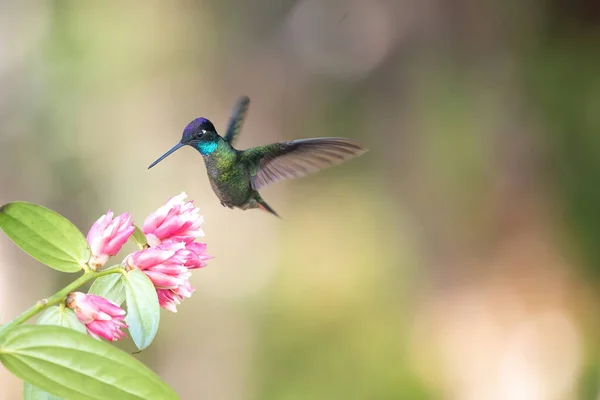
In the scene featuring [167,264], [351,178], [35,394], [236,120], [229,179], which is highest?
[351,178]

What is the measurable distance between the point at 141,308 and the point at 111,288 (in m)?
0.08

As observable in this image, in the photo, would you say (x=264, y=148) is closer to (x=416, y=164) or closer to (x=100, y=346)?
(x=100, y=346)

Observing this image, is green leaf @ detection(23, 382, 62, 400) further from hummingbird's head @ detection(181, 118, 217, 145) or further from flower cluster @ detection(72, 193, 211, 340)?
hummingbird's head @ detection(181, 118, 217, 145)

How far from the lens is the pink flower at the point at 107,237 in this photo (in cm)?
78

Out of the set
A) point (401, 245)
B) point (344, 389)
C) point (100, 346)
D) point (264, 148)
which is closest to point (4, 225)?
point (100, 346)

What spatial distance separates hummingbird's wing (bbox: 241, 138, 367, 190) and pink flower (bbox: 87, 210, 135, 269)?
0.45 metres

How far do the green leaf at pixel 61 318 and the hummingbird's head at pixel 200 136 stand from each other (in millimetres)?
349

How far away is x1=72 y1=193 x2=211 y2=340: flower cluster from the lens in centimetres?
74

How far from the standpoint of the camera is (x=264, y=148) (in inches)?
50.0

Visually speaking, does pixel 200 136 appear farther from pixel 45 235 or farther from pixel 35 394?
pixel 35 394

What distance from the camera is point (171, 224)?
0.87m

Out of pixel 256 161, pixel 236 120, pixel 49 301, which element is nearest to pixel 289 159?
pixel 256 161

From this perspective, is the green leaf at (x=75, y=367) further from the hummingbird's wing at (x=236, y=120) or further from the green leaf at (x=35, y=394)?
the hummingbird's wing at (x=236, y=120)

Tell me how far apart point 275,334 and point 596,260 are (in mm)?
1896
